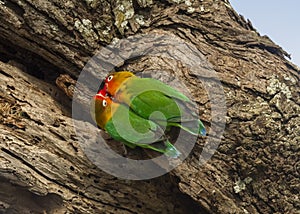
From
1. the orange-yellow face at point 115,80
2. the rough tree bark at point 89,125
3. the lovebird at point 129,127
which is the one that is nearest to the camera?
the lovebird at point 129,127

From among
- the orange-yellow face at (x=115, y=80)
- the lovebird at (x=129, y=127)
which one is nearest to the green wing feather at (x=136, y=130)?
the lovebird at (x=129, y=127)

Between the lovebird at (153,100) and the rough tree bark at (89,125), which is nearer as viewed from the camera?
the lovebird at (153,100)

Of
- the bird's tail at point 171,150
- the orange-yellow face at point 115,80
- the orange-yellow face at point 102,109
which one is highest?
the orange-yellow face at point 115,80

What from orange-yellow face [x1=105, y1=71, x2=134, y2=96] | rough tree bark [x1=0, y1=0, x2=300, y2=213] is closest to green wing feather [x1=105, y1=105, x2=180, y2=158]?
orange-yellow face [x1=105, y1=71, x2=134, y2=96]

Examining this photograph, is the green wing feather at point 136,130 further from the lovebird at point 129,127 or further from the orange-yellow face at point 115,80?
the orange-yellow face at point 115,80

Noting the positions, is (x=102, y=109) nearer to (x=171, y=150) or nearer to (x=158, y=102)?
(x=158, y=102)

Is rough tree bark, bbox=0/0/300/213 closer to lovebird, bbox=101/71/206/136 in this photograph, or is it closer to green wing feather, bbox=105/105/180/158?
lovebird, bbox=101/71/206/136

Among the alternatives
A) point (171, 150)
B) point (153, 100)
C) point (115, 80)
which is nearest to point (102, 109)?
point (115, 80)
